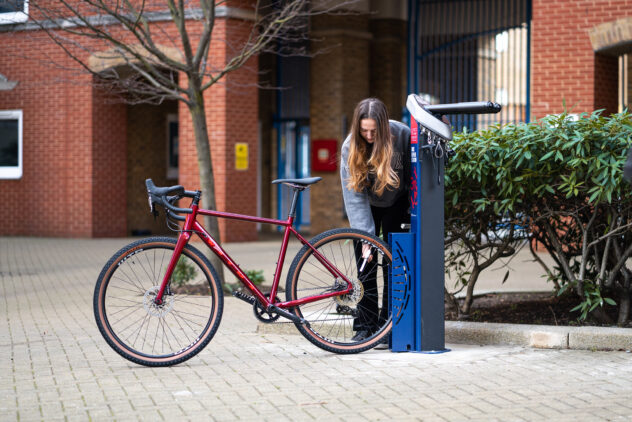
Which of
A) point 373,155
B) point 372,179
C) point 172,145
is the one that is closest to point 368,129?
point 373,155

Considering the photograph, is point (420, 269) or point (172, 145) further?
point (172, 145)

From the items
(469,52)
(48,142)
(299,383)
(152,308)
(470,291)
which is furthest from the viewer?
(469,52)

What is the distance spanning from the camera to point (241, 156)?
58.5 ft

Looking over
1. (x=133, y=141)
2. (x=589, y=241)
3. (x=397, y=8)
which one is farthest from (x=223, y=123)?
(x=589, y=241)

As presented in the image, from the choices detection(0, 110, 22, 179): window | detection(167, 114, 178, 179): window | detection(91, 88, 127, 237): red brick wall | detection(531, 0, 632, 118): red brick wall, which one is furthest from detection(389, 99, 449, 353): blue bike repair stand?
detection(167, 114, 178, 179): window

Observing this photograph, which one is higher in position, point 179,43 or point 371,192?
point 179,43

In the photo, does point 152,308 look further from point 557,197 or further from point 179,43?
point 179,43

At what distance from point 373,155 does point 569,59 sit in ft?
31.1

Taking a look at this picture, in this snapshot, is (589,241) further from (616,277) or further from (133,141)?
(133,141)

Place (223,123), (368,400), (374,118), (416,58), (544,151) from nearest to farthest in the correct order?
(368,400) < (374,118) < (544,151) < (223,123) < (416,58)

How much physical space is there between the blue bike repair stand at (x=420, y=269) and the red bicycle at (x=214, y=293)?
0.36ft

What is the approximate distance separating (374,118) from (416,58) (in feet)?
45.2

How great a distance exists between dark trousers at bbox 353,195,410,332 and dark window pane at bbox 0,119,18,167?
48.4 feet

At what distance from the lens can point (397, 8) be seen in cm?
2125
